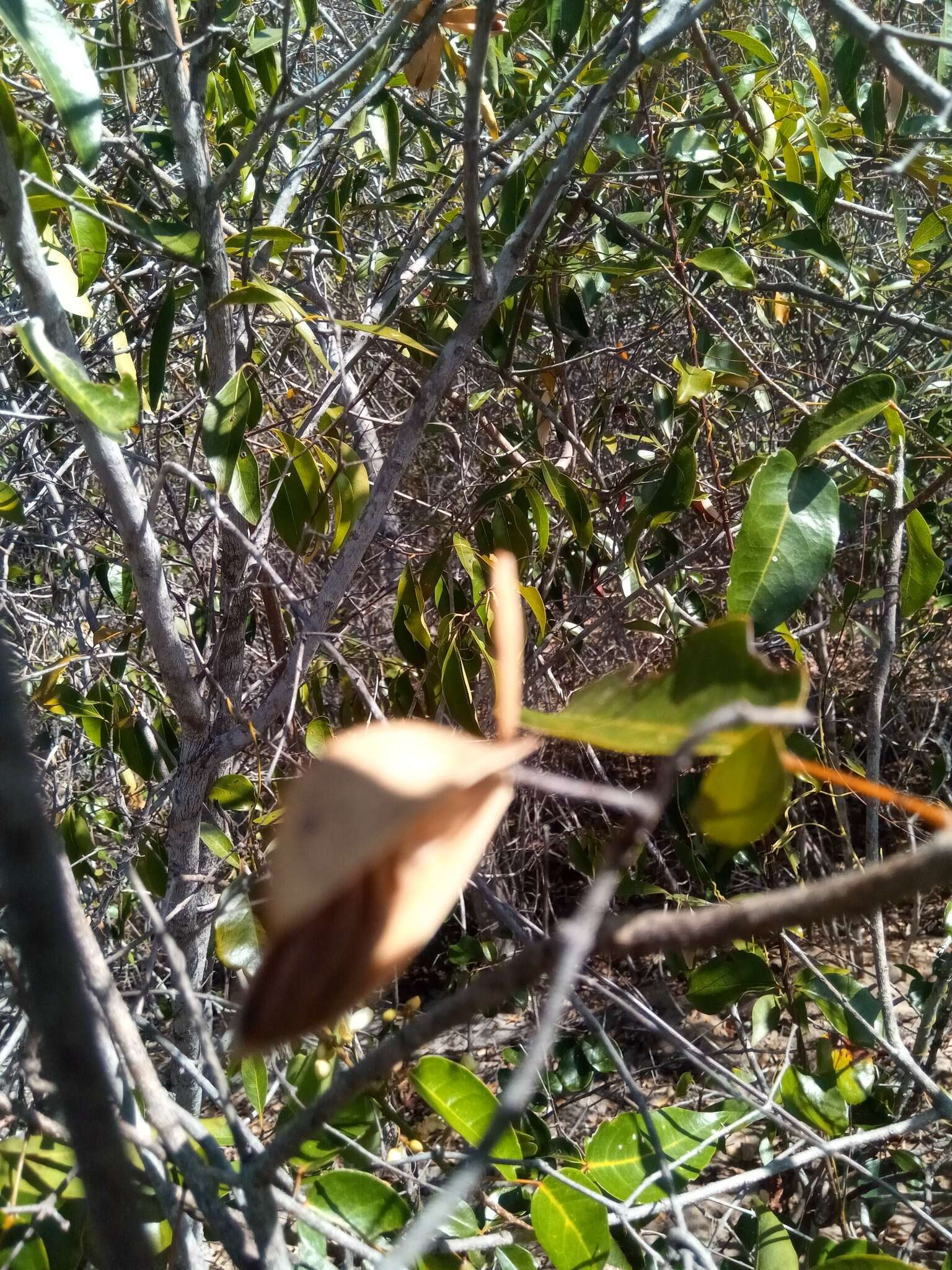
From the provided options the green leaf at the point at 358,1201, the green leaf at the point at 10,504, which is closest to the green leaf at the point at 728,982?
the green leaf at the point at 358,1201

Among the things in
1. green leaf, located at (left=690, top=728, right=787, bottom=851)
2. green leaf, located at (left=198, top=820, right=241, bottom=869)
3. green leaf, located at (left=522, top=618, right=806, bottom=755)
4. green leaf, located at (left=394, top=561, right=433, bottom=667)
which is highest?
green leaf, located at (left=522, top=618, right=806, bottom=755)

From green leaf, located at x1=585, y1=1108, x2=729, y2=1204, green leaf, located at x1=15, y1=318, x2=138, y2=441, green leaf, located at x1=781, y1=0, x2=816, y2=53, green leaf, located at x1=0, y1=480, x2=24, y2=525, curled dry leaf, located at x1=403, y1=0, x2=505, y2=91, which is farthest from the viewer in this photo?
green leaf, located at x1=781, y1=0, x2=816, y2=53

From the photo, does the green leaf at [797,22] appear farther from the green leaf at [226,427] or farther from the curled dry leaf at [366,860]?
the curled dry leaf at [366,860]

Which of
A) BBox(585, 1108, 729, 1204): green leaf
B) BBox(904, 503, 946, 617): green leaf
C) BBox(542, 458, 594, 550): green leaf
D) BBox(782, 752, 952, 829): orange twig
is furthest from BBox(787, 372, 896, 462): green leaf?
BBox(585, 1108, 729, 1204): green leaf

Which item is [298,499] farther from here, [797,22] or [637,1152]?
[797,22]

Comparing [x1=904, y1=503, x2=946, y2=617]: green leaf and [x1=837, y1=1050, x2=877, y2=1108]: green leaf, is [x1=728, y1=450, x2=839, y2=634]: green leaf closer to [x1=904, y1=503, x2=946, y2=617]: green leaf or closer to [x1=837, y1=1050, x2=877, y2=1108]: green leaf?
[x1=904, y1=503, x2=946, y2=617]: green leaf

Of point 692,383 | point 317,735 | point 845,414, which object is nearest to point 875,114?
point 692,383

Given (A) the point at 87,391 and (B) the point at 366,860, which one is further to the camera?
(A) the point at 87,391

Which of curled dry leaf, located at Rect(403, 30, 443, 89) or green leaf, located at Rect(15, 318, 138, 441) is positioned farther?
curled dry leaf, located at Rect(403, 30, 443, 89)
